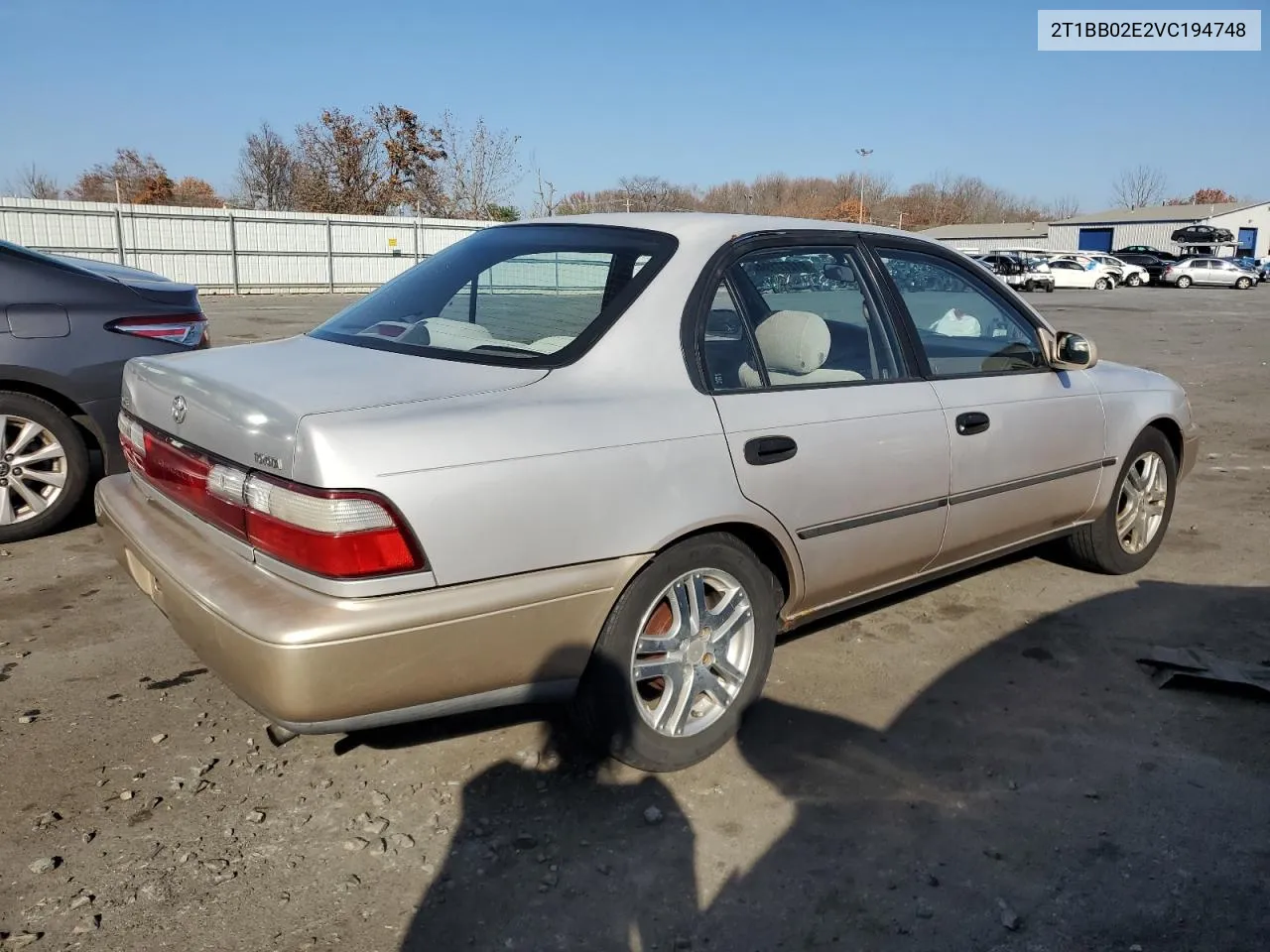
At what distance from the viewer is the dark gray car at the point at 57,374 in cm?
493

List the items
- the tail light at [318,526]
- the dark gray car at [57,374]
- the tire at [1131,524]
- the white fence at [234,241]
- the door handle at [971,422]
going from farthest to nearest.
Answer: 1. the white fence at [234,241]
2. the dark gray car at [57,374]
3. the tire at [1131,524]
4. the door handle at [971,422]
5. the tail light at [318,526]

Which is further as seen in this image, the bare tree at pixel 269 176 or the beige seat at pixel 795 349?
the bare tree at pixel 269 176

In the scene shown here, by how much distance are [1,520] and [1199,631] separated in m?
5.56

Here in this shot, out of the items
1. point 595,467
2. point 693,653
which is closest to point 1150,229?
point 693,653

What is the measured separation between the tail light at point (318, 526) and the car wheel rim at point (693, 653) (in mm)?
798

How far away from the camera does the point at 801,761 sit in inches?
123

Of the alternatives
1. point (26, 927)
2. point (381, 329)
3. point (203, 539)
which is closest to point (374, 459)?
point (203, 539)

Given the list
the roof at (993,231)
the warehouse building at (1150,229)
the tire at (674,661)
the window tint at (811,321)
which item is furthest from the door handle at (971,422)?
the roof at (993,231)

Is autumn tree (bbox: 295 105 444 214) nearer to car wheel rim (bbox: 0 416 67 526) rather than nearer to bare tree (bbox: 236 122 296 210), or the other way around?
bare tree (bbox: 236 122 296 210)

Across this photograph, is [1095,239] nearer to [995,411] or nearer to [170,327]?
[995,411]

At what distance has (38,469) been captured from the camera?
509 cm

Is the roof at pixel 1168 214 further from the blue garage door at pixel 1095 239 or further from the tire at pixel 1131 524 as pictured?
the tire at pixel 1131 524

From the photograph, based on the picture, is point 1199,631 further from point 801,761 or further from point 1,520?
point 1,520

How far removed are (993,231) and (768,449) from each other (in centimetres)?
8058
